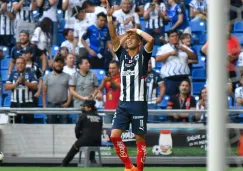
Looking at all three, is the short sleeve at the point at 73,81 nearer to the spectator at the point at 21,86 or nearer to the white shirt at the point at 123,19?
the spectator at the point at 21,86

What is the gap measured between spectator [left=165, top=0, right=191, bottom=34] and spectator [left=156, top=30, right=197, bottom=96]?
96 cm

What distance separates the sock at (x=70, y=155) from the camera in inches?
553

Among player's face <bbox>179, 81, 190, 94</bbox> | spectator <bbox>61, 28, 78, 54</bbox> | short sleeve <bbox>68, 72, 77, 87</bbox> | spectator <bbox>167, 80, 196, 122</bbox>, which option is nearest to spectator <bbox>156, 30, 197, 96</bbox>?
spectator <bbox>167, 80, 196, 122</bbox>

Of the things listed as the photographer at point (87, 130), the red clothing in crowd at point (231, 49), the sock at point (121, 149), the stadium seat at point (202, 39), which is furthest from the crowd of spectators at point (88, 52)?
the red clothing in crowd at point (231, 49)

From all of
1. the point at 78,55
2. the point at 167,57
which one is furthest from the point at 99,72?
the point at 167,57

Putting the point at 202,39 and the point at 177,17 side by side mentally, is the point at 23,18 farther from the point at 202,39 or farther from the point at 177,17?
the point at 202,39

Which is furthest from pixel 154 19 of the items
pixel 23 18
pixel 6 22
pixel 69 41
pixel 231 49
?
pixel 231 49

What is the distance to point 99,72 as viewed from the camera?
645 inches

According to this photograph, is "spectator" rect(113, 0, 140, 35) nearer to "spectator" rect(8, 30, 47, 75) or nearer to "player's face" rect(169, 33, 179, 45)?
"player's face" rect(169, 33, 179, 45)

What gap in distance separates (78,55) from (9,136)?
8.09 feet

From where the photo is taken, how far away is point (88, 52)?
16344 millimetres

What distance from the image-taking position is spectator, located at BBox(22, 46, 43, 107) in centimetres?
1570

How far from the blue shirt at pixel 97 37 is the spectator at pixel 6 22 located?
2065 mm

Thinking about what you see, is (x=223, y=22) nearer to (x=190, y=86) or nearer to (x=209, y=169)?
(x=209, y=169)
